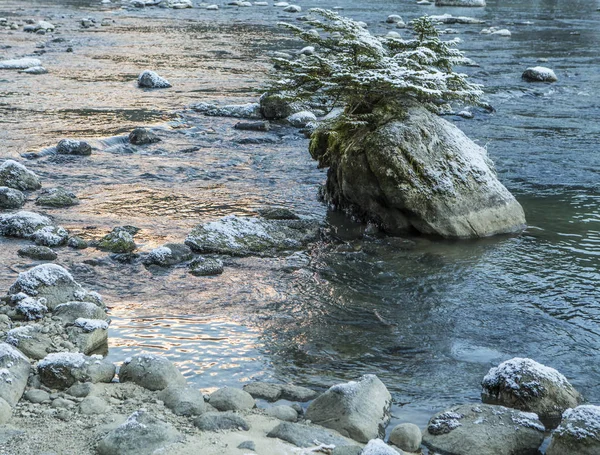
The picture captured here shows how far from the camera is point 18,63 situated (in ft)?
64.4

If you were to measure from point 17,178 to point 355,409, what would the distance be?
657 cm

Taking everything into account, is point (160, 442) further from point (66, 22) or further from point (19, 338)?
point (66, 22)

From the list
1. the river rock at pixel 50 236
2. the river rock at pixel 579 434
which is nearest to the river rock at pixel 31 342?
the river rock at pixel 50 236

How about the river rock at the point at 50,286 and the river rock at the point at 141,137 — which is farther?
the river rock at the point at 141,137

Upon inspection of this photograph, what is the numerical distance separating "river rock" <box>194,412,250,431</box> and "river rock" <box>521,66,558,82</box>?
1539 cm

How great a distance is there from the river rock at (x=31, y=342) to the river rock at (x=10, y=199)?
3.84m

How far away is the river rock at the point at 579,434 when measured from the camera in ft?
15.9

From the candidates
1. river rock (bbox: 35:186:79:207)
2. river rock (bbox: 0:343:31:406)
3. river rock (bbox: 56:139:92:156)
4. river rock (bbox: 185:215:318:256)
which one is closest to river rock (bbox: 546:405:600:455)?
river rock (bbox: 0:343:31:406)

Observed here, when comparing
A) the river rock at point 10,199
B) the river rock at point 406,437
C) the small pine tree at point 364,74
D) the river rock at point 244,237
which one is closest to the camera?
the river rock at point 406,437

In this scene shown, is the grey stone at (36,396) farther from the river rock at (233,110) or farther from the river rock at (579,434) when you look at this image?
the river rock at (233,110)

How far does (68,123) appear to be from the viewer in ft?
46.2

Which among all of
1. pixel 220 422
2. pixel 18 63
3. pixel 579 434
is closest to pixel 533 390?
pixel 579 434

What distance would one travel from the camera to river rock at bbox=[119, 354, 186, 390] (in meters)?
5.58

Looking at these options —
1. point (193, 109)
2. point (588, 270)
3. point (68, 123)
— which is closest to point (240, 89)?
point (193, 109)
